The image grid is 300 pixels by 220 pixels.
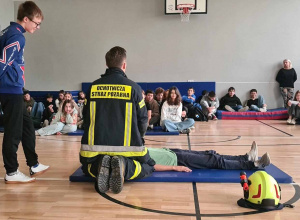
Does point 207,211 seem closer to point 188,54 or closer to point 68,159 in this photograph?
point 68,159

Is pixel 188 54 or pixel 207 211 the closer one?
pixel 207 211

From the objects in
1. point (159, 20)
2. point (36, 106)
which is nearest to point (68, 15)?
point (159, 20)

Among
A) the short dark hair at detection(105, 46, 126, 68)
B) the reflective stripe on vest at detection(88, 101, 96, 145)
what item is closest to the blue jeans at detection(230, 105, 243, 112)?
the short dark hair at detection(105, 46, 126, 68)

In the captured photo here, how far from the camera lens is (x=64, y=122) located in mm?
7418

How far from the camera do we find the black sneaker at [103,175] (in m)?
2.95

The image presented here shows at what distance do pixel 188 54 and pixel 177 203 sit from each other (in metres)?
9.35

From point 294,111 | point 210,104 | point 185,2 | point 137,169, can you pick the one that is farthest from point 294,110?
point 137,169

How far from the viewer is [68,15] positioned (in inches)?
467

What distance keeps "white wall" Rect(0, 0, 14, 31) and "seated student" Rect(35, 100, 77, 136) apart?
224 inches

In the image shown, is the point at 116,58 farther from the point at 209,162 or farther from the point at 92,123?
the point at 209,162

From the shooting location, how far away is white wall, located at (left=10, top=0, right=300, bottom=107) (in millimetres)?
11312

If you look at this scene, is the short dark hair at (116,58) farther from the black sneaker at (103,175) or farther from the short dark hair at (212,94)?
the short dark hair at (212,94)

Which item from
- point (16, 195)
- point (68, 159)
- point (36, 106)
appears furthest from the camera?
point (36, 106)

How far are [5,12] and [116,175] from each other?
1071 cm
